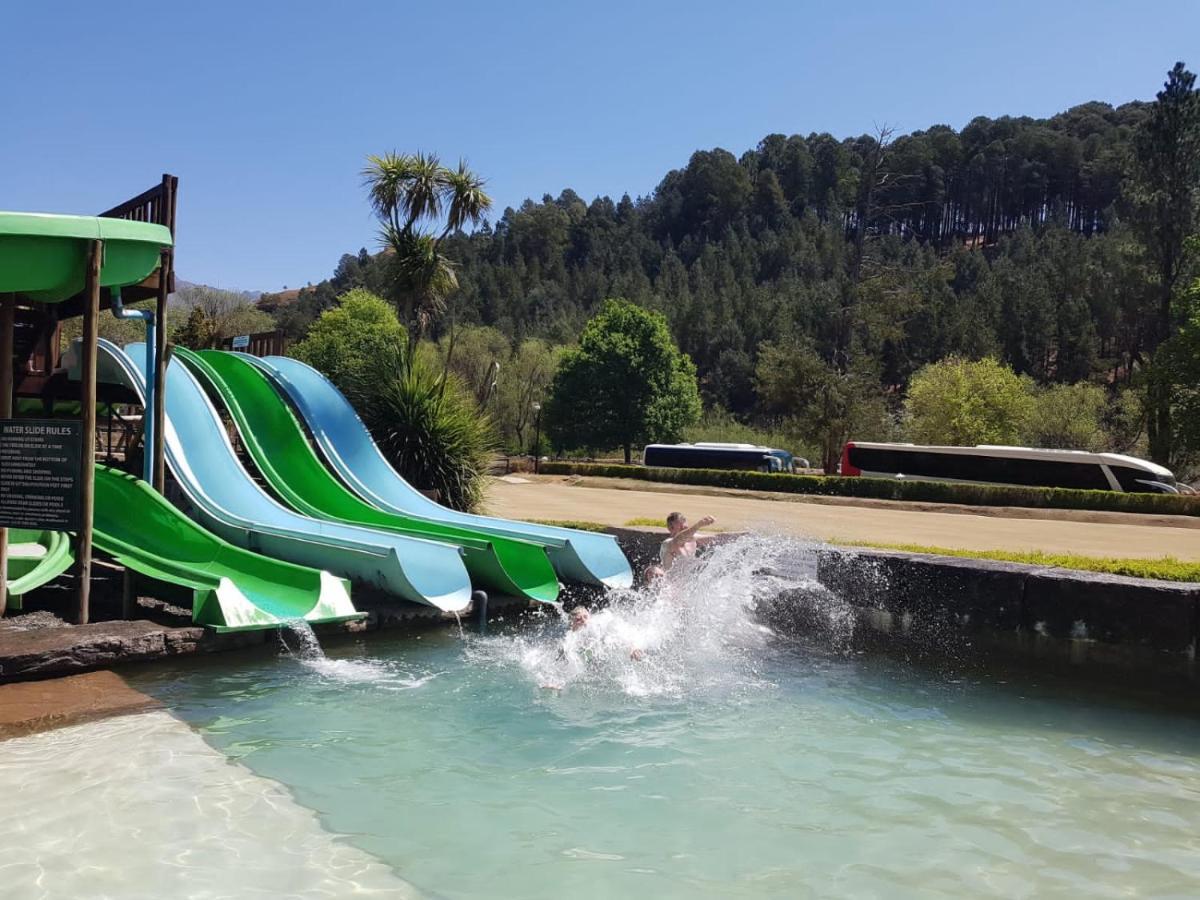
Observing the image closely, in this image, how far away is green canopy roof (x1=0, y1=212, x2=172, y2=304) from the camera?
7.33m

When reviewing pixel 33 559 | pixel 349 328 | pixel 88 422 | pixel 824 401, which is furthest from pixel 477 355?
pixel 88 422

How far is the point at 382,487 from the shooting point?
13.5 m

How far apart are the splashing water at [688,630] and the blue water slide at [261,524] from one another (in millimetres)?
855

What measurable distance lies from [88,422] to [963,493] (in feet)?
71.9

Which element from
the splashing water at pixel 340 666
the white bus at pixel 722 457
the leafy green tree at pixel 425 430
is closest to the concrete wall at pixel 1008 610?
the splashing water at pixel 340 666

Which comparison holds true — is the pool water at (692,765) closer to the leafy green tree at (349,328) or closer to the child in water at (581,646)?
the child in water at (581,646)

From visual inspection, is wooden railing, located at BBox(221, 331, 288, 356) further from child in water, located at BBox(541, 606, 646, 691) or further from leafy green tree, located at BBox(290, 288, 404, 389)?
child in water, located at BBox(541, 606, 646, 691)

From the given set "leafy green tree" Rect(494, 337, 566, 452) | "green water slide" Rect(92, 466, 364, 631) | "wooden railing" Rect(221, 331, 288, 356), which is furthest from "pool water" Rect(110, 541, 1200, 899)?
"leafy green tree" Rect(494, 337, 566, 452)

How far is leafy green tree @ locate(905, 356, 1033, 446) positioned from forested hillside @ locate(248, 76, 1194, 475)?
2.40m

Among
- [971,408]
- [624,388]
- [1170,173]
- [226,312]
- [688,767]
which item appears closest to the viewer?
[688,767]

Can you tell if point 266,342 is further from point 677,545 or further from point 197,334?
point 197,334

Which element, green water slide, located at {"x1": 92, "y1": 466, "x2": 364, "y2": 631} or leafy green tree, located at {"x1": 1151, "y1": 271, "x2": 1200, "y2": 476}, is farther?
leafy green tree, located at {"x1": 1151, "y1": 271, "x2": 1200, "y2": 476}

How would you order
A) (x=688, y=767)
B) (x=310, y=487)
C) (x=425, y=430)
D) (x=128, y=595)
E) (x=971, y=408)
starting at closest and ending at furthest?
Result: 1. (x=688, y=767)
2. (x=128, y=595)
3. (x=310, y=487)
4. (x=425, y=430)
5. (x=971, y=408)

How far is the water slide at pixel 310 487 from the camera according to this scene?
34.9 ft
